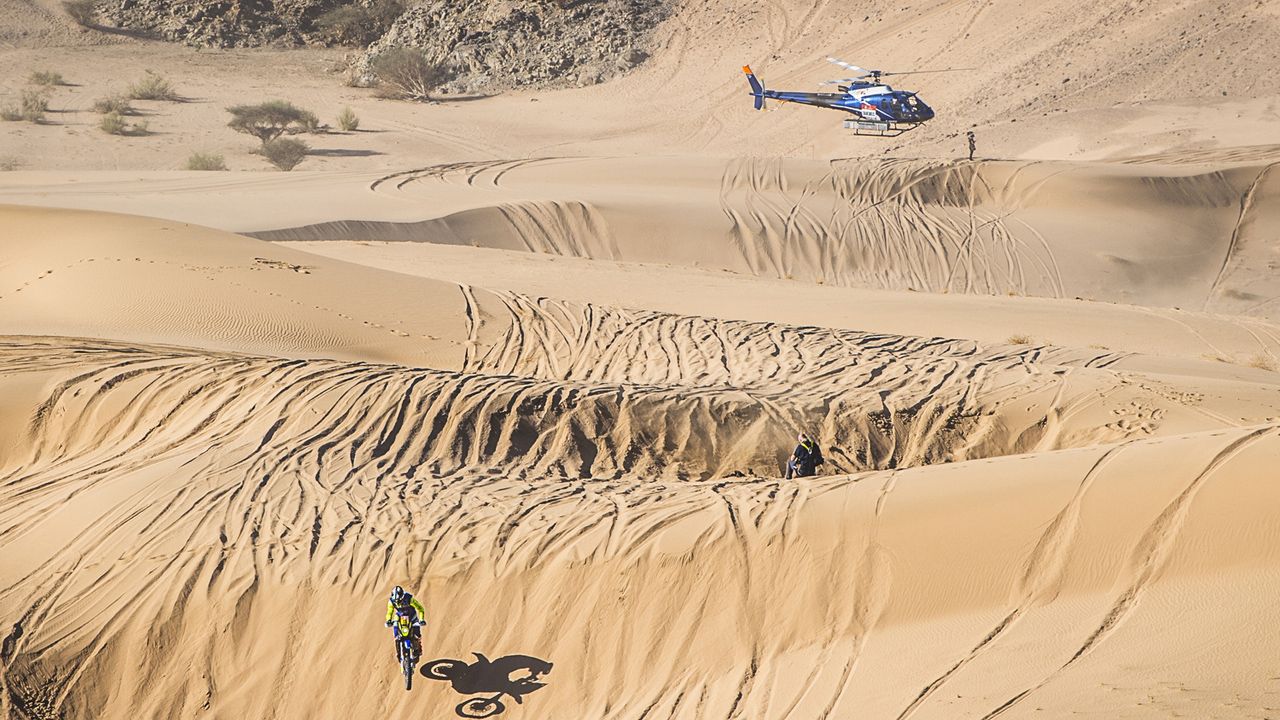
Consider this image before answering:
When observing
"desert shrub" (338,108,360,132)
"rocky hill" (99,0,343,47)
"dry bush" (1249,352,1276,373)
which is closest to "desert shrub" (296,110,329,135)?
"desert shrub" (338,108,360,132)

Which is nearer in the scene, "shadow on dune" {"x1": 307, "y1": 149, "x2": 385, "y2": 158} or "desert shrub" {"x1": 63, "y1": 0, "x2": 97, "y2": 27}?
"shadow on dune" {"x1": 307, "y1": 149, "x2": 385, "y2": 158}

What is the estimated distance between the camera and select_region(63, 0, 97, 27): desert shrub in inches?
1945

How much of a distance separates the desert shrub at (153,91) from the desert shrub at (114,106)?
0.85 metres

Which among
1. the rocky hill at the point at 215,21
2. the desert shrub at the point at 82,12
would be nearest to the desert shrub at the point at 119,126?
the rocky hill at the point at 215,21

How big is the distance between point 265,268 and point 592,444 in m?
6.67

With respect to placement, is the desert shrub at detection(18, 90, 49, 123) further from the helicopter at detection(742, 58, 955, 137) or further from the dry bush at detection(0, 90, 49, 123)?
the helicopter at detection(742, 58, 955, 137)

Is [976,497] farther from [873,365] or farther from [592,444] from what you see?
[873,365]

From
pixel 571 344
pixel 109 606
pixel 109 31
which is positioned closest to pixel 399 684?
pixel 109 606

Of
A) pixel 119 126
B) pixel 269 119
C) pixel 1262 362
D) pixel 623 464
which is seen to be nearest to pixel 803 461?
pixel 623 464

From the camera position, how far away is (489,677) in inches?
341

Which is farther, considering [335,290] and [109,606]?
[335,290]

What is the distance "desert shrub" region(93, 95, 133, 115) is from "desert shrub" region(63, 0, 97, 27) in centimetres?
1015

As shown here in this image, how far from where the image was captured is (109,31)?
162ft

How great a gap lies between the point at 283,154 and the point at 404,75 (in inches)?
417
